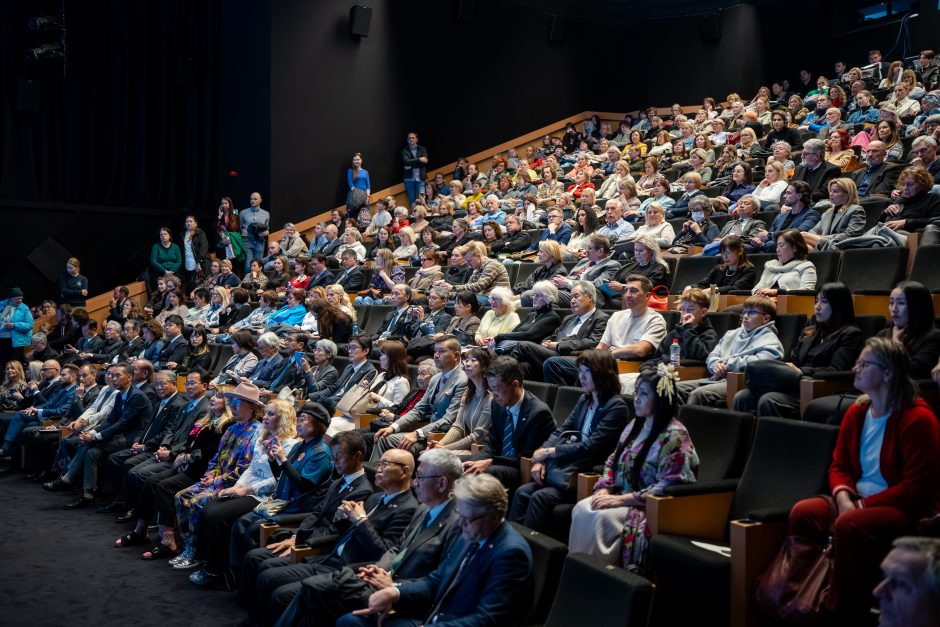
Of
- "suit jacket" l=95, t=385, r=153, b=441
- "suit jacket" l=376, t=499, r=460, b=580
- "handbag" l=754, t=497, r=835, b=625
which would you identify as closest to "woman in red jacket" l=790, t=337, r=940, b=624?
"handbag" l=754, t=497, r=835, b=625

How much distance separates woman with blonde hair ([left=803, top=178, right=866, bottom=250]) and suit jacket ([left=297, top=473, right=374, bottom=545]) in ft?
8.42

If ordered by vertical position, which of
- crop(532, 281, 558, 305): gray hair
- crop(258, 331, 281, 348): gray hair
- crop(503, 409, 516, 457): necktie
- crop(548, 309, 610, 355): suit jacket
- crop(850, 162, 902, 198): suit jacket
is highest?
crop(850, 162, 902, 198): suit jacket

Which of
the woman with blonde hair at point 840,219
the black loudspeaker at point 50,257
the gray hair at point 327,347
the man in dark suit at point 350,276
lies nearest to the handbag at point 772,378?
the woman with blonde hair at point 840,219

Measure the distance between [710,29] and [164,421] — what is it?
9909mm

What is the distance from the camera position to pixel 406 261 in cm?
757

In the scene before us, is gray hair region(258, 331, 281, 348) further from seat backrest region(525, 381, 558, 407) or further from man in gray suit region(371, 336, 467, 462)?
seat backrest region(525, 381, 558, 407)

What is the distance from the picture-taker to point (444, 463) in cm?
273

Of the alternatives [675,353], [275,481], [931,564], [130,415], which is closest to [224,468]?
[275,481]

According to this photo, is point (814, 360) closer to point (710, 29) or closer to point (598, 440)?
point (598, 440)

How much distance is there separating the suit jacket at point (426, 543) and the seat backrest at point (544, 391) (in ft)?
3.48

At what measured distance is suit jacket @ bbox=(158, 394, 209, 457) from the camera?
16.5ft

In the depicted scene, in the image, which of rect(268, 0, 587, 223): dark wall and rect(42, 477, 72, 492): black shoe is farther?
rect(268, 0, 587, 223): dark wall

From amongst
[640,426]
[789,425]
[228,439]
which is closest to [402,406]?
[228,439]

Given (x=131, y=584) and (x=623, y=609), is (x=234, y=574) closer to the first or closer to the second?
(x=131, y=584)
